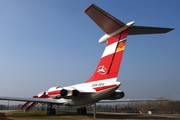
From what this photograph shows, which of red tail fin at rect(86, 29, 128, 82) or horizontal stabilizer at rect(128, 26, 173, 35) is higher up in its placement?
horizontal stabilizer at rect(128, 26, 173, 35)

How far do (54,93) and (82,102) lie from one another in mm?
2264

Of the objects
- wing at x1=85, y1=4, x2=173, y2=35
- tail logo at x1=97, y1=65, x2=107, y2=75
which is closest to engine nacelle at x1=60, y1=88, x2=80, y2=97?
tail logo at x1=97, y1=65, x2=107, y2=75

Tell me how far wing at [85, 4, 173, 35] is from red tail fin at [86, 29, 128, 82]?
582 millimetres

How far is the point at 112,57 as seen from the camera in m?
12.7

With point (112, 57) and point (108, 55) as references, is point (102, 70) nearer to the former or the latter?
point (108, 55)

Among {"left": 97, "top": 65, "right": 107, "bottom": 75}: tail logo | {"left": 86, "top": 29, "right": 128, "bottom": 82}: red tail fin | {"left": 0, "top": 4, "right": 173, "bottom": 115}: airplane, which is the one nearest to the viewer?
{"left": 0, "top": 4, "right": 173, "bottom": 115}: airplane

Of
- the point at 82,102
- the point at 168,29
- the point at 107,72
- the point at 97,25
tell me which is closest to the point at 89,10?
the point at 97,25

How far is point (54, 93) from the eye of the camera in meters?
15.5

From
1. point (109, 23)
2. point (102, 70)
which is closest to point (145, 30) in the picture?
point (109, 23)

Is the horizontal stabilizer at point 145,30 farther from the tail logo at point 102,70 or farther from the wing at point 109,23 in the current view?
the tail logo at point 102,70

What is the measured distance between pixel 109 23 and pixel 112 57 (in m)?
2.08

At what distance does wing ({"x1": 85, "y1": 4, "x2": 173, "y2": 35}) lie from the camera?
11.1 metres

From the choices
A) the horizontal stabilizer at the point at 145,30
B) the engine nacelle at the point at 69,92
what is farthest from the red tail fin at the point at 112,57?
the engine nacelle at the point at 69,92

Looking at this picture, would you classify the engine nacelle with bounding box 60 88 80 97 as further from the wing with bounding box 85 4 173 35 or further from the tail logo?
the wing with bounding box 85 4 173 35
